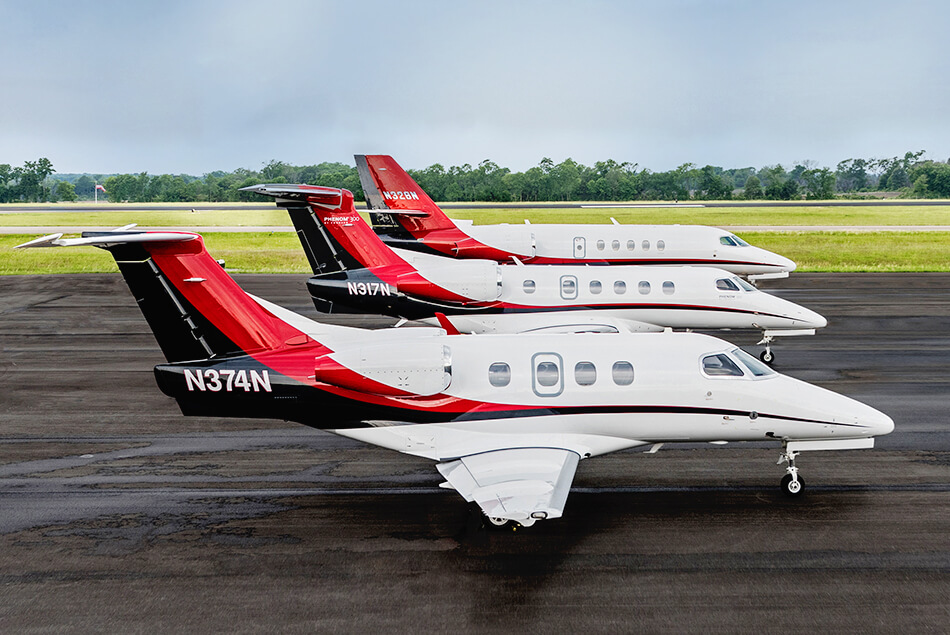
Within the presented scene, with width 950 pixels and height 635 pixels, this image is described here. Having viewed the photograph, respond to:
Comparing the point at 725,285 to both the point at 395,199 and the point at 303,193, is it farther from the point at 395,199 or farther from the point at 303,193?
the point at 395,199

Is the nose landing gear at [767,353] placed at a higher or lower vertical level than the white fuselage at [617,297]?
lower

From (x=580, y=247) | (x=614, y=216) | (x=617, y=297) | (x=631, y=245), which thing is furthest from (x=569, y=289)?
(x=614, y=216)

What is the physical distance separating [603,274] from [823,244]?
39.8 metres

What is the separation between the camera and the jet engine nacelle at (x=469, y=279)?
68.3 ft

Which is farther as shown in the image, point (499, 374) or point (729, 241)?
point (729, 241)

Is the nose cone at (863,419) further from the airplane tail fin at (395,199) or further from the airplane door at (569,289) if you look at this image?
the airplane tail fin at (395,199)

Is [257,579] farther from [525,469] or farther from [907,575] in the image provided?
[907,575]

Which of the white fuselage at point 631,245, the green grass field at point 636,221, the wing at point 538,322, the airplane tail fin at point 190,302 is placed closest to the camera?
the airplane tail fin at point 190,302

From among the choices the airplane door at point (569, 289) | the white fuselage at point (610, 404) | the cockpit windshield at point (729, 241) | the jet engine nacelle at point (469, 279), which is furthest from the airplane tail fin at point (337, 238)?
the cockpit windshield at point (729, 241)

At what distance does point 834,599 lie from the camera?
9211mm

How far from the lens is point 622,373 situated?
11891mm

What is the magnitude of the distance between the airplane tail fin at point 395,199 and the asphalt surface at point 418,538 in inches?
692

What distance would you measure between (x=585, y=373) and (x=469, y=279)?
9477 millimetres

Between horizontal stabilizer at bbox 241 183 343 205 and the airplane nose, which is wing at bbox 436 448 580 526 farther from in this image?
horizontal stabilizer at bbox 241 183 343 205
